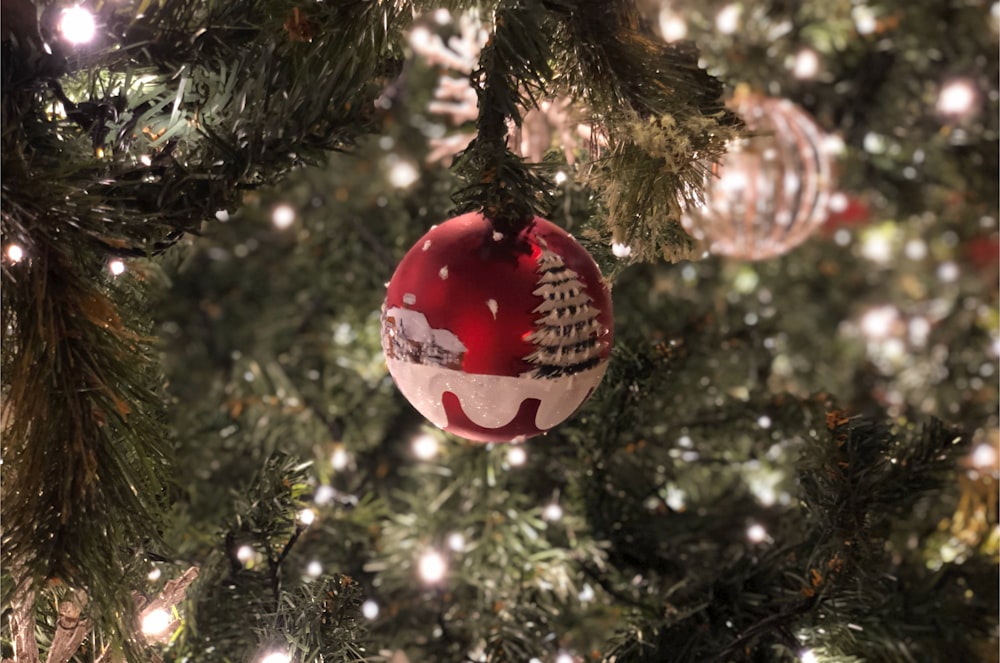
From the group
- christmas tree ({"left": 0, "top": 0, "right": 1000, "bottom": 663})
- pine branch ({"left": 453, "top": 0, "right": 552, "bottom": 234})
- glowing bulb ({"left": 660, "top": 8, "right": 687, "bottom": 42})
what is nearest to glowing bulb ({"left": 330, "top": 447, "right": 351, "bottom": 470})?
christmas tree ({"left": 0, "top": 0, "right": 1000, "bottom": 663})

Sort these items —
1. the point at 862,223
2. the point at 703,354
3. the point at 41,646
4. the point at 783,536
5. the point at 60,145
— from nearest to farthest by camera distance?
the point at 60,145
the point at 41,646
the point at 783,536
the point at 703,354
the point at 862,223

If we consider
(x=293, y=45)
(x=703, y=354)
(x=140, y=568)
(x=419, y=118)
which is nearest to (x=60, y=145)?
(x=293, y=45)

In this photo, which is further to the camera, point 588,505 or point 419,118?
point 419,118

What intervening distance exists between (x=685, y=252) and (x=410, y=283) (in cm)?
23

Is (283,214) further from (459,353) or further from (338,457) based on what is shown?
(459,353)

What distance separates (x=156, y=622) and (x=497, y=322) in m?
0.41

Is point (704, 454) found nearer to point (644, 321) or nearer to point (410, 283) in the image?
point (644, 321)

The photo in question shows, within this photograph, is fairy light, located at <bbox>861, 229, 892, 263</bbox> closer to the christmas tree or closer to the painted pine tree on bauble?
the christmas tree

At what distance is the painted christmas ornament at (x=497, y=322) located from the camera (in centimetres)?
63

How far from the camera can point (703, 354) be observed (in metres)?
1.27

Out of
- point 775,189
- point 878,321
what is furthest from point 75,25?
point 878,321

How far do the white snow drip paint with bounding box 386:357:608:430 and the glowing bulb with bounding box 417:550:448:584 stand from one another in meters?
0.48

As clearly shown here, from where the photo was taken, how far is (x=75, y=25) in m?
0.62

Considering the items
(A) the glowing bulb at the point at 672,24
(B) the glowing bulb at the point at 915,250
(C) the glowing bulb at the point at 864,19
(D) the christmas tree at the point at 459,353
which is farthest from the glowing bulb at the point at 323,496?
(B) the glowing bulb at the point at 915,250
